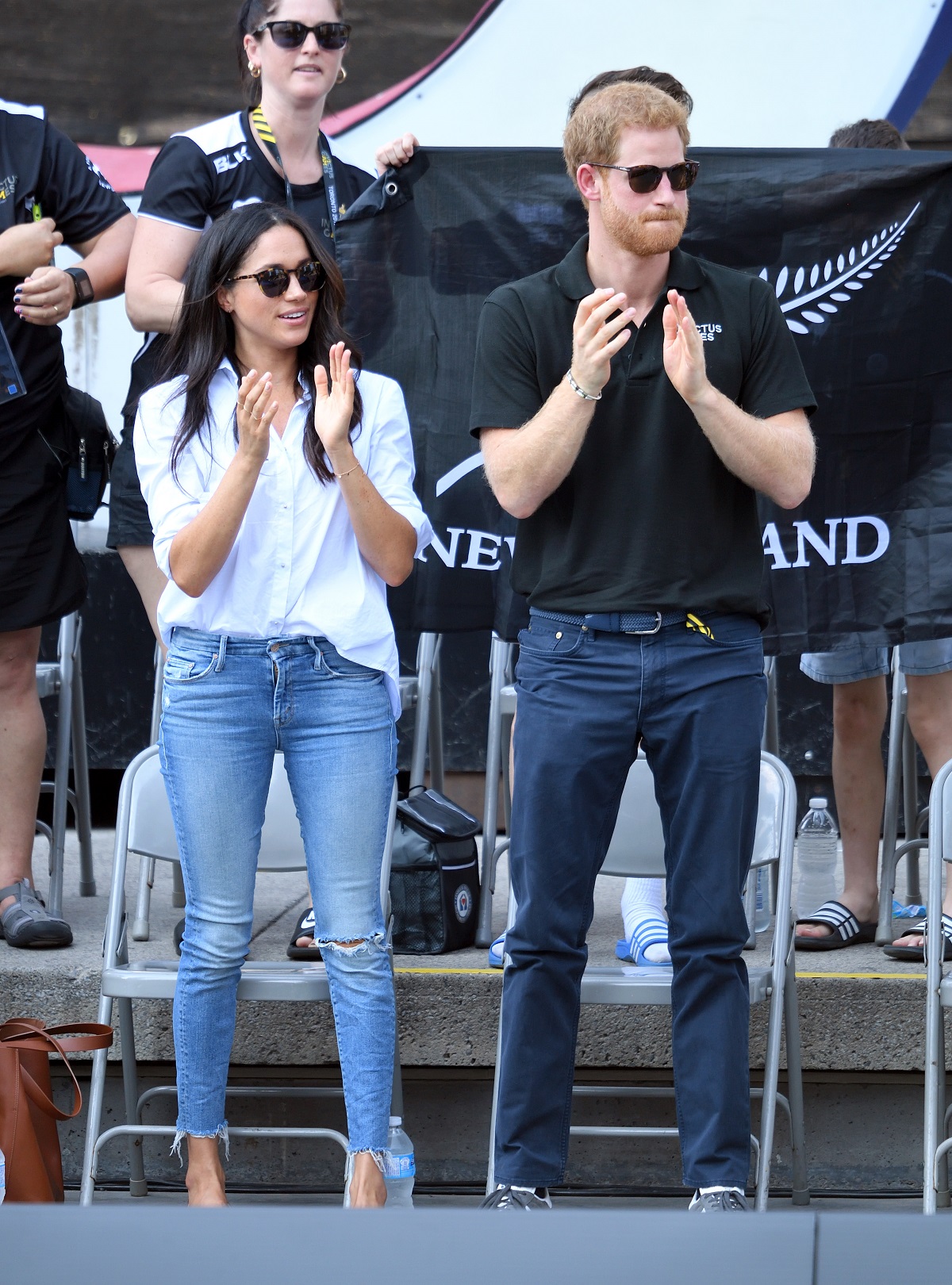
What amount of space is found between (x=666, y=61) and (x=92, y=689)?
A: 2.87m

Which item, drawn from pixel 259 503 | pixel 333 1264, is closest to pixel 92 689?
pixel 259 503

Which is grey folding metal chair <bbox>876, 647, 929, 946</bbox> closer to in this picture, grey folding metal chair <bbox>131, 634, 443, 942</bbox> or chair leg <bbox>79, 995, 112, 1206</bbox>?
grey folding metal chair <bbox>131, 634, 443, 942</bbox>

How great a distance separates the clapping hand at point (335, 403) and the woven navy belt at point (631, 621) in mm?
547

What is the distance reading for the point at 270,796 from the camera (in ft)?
11.0

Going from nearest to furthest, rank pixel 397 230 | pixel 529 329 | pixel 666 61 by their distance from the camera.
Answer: pixel 529 329
pixel 397 230
pixel 666 61

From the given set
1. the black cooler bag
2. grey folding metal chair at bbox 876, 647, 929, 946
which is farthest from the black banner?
the black cooler bag

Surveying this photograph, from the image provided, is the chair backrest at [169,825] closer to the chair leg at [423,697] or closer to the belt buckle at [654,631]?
the chair leg at [423,697]

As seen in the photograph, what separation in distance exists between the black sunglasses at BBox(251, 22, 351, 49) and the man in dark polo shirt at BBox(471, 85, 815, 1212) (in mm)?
990

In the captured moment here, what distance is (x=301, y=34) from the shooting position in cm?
349

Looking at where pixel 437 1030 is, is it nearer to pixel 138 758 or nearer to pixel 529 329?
pixel 138 758

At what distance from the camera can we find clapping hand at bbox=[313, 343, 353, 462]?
109 inches

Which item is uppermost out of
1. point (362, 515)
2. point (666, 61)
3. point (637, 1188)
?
point (666, 61)

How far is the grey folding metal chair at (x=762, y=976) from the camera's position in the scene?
114 inches

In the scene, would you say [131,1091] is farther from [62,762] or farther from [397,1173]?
[62,762]
